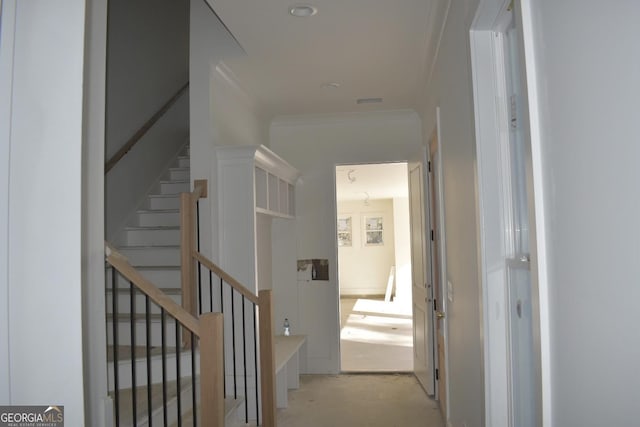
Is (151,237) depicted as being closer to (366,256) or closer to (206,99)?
(206,99)

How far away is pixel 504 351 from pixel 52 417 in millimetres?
1507

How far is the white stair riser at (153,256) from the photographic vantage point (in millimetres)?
4055

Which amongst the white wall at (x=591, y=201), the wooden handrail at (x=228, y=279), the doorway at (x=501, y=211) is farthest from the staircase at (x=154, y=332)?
the white wall at (x=591, y=201)

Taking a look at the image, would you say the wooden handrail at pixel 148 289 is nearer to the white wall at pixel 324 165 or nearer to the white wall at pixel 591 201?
the white wall at pixel 591 201

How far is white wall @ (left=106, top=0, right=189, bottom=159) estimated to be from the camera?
4465 millimetres

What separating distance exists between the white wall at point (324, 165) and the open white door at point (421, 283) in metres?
0.54

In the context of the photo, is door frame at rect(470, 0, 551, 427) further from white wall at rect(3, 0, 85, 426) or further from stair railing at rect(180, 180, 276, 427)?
stair railing at rect(180, 180, 276, 427)

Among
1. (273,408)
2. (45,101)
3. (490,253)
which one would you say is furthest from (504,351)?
(273,408)

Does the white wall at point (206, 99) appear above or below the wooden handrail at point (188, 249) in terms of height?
above

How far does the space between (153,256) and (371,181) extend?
5.39 metres

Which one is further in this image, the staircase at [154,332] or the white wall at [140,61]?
the white wall at [140,61]

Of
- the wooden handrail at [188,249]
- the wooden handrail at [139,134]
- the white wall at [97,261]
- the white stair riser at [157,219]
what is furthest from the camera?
the white stair riser at [157,219]

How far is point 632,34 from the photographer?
0.69 meters

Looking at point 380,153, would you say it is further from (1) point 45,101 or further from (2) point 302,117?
(1) point 45,101
